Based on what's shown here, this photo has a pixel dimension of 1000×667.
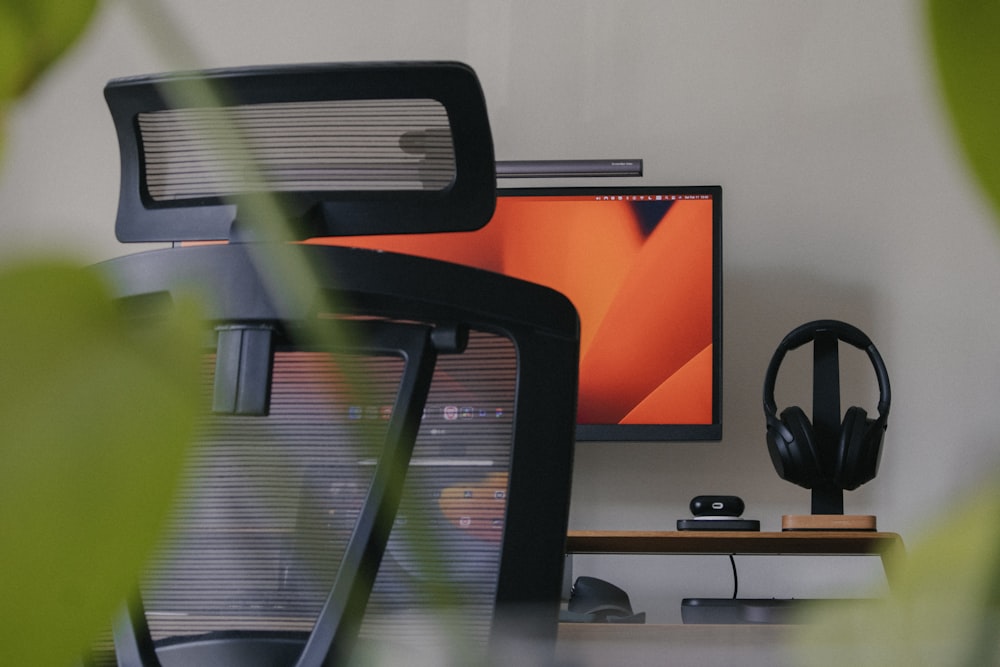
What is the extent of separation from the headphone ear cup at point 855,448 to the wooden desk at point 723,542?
0.47ft

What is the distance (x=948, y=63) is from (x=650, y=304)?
175 centimetres

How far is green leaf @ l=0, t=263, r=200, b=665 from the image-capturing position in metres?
0.03

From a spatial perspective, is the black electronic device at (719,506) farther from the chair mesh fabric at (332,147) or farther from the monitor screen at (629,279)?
the chair mesh fabric at (332,147)

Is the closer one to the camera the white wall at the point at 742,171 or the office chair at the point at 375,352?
the office chair at the point at 375,352

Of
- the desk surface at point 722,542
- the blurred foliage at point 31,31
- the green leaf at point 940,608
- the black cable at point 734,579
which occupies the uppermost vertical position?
the blurred foliage at point 31,31

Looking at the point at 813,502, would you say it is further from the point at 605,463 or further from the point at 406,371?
the point at 406,371

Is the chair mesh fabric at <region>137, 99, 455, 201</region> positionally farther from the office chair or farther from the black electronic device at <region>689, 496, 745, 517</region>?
the black electronic device at <region>689, 496, 745, 517</region>

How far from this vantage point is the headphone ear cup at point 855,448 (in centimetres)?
158

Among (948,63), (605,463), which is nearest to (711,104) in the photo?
(605,463)

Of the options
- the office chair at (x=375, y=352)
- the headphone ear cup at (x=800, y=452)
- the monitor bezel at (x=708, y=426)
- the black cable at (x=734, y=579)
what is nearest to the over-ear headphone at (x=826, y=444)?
the headphone ear cup at (x=800, y=452)

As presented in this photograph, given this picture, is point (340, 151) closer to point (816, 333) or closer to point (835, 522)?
point (835, 522)

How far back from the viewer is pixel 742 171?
2064 millimetres

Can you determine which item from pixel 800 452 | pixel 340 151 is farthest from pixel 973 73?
pixel 800 452

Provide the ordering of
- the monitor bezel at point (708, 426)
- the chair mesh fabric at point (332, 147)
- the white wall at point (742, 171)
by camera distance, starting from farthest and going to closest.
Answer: the white wall at point (742, 171), the monitor bezel at point (708, 426), the chair mesh fabric at point (332, 147)
